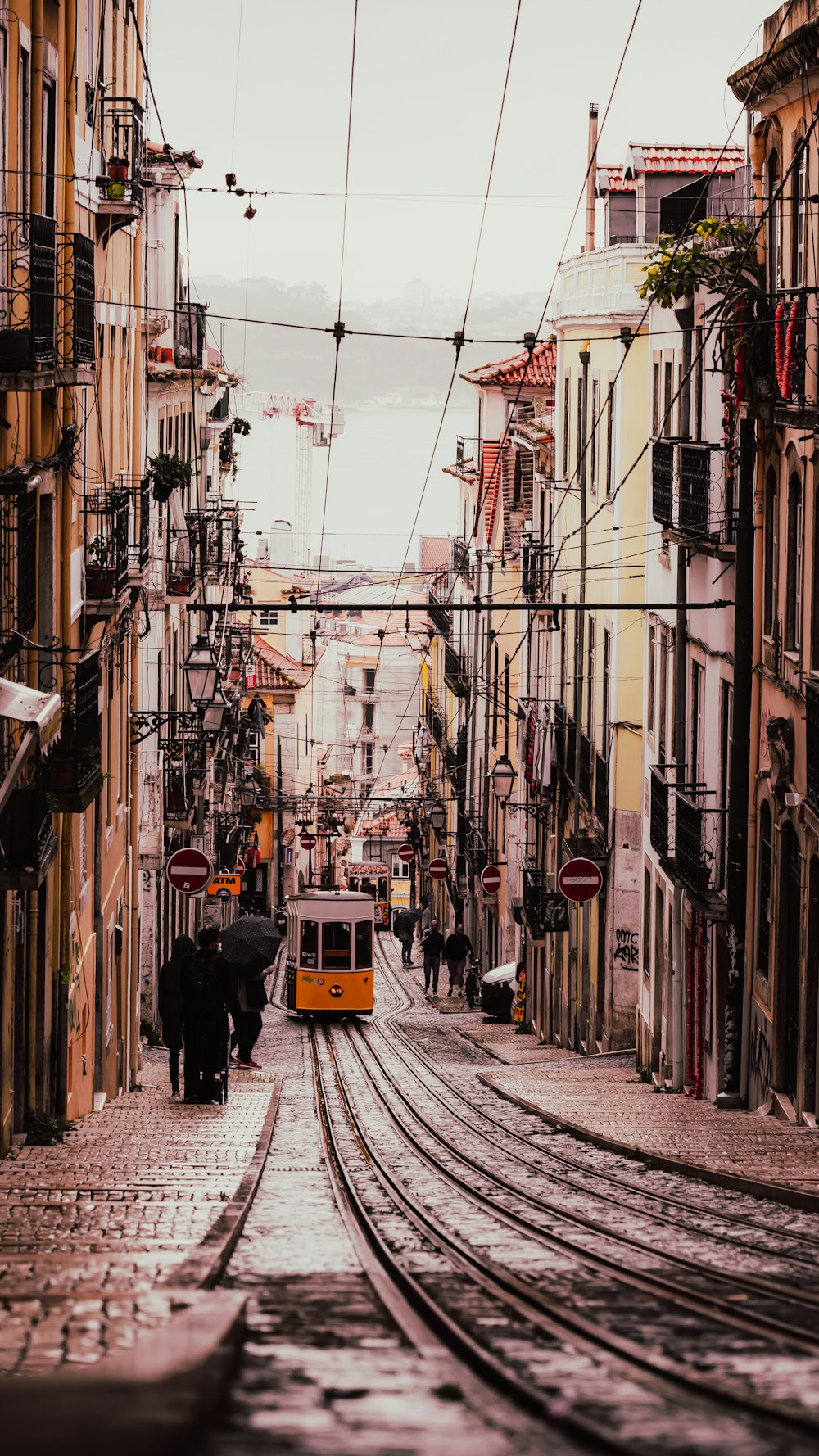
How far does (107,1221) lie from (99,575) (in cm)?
956

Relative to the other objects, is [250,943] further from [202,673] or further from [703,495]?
[703,495]

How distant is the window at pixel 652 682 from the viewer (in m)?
26.8

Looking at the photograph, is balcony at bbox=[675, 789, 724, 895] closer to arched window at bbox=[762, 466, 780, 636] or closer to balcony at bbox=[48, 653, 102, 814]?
arched window at bbox=[762, 466, 780, 636]

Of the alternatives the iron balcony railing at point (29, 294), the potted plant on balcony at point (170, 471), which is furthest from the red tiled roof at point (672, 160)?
the iron balcony railing at point (29, 294)

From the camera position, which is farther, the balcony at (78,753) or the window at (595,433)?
the window at (595,433)

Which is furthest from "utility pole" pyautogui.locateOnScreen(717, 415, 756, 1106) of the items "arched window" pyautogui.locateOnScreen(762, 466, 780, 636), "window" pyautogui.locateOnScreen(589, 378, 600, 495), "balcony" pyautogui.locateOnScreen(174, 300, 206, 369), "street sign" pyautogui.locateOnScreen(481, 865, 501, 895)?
"street sign" pyautogui.locateOnScreen(481, 865, 501, 895)

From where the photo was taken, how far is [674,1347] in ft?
21.8

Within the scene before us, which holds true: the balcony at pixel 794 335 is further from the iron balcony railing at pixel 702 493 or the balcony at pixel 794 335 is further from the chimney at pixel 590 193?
the chimney at pixel 590 193

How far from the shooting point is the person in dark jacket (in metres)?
17.0

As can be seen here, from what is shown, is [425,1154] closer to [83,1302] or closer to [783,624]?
[783,624]

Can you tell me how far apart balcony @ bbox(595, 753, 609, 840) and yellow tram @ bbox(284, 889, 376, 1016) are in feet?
28.1

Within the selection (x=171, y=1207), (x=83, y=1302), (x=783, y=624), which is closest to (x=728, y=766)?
(x=783, y=624)

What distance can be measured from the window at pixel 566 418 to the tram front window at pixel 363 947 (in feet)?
30.2

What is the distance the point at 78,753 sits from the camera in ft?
49.8
